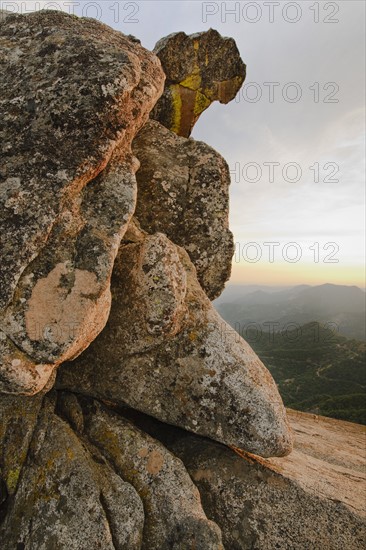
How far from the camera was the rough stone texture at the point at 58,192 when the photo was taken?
23.6 ft

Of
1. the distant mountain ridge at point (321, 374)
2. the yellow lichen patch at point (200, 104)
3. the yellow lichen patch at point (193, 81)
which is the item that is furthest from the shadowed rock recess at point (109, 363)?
the distant mountain ridge at point (321, 374)

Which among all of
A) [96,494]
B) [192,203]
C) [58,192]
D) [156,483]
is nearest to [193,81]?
[192,203]

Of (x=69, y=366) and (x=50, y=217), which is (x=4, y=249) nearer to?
(x=50, y=217)

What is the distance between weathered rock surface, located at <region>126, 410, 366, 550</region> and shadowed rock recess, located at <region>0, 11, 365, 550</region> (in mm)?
36

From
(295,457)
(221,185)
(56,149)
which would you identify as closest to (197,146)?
(221,185)

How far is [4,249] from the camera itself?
706 cm

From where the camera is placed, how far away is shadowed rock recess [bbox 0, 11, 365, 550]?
7.45 meters

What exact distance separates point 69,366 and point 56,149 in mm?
5871

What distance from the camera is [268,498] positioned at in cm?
923

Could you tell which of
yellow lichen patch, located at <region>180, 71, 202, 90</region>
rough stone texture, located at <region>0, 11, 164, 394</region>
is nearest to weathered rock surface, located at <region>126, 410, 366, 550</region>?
rough stone texture, located at <region>0, 11, 164, 394</region>

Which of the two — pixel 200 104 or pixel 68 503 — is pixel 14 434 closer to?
pixel 68 503

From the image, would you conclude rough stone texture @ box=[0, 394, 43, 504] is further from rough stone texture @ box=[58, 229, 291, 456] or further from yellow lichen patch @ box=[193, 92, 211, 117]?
yellow lichen patch @ box=[193, 92, 211, 117]

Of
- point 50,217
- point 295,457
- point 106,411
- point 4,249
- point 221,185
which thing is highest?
point 221,185

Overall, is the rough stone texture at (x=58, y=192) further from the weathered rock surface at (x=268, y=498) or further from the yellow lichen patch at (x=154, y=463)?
the weathered rock surface at (x=268, y=498)
